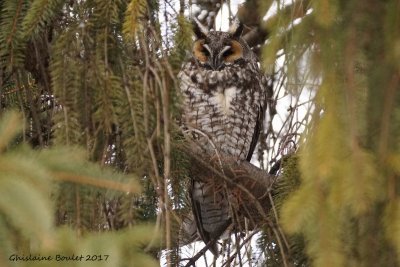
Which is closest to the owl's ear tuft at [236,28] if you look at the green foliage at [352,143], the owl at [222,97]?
the owl at [222,97]

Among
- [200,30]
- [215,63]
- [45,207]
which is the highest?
[200,30]

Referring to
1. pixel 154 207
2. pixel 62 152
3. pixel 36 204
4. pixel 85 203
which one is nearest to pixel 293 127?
pixel 154 207

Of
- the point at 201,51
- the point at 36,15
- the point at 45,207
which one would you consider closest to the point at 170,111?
the point at 36,15

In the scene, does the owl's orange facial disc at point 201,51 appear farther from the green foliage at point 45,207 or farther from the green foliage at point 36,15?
the green foliage at point 45,207

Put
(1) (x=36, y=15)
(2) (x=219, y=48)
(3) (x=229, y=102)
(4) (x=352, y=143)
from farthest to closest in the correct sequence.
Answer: (2) (x=219, y=48) → (3) (x=229, y=102) → (1) (x=36, y=15) → (4) (x=352, y=143)

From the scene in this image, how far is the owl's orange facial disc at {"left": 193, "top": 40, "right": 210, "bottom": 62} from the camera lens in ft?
11.1

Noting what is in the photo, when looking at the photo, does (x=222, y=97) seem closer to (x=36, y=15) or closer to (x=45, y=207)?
(x=36, y=15)

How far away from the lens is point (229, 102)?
334 centimetres

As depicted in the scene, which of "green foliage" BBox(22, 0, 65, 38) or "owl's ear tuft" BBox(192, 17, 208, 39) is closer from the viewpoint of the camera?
"green foliage" BBox(22, 0, 65, 38)

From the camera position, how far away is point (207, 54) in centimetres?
345

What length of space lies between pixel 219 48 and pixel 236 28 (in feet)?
0.37

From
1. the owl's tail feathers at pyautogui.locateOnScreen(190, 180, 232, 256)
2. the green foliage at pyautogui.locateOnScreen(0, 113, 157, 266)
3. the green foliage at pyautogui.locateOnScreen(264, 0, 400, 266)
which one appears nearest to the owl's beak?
the owl's tail feathers at pyautogui.locateOnScreen(190, 180, 232, 256)

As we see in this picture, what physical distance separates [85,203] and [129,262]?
7.5 inches

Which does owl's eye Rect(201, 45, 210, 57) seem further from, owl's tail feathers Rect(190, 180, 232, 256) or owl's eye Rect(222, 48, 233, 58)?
owl's tail feathers Rect(190, 180, 232, 256)
